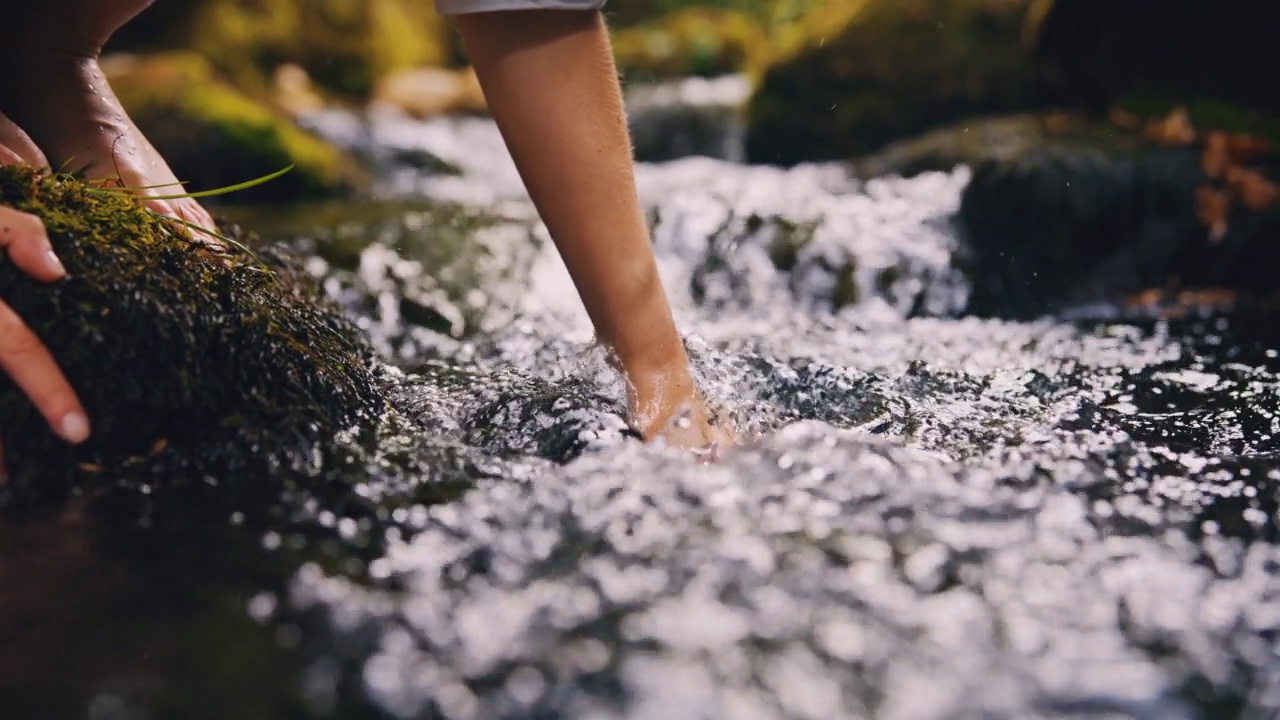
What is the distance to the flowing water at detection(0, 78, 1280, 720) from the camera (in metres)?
1.02

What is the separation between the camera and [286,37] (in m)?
11.0

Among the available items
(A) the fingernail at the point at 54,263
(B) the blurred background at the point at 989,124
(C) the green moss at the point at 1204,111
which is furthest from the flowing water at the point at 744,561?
(C) the green moss at the point at 1204,111

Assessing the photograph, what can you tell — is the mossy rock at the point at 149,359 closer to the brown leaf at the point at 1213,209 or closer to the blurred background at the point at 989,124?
the blurred background at the point at 989,124

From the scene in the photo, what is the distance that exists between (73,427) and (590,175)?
981 millimetres

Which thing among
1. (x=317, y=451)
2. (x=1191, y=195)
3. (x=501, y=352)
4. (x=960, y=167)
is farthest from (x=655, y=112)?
(x=317, y=451)

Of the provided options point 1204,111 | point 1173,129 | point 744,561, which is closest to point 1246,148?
point 1173,129

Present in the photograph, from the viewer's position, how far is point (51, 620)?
1122 mm

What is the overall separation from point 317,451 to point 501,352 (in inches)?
44.3

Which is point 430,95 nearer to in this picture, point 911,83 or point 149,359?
point 911,83

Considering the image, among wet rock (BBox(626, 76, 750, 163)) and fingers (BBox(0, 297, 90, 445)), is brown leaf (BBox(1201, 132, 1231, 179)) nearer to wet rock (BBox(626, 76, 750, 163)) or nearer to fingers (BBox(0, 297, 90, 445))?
wet rock (BBox(626, 76, 750, 163))

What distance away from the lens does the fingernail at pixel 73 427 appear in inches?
55.4

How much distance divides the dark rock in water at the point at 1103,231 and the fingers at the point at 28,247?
325 cm

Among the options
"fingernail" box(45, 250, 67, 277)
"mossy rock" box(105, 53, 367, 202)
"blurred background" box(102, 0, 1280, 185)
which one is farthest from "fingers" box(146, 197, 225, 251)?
"blurred background" box(102, 0, 1280, 185)

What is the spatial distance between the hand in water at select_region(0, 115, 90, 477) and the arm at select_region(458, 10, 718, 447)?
794 millimetres
